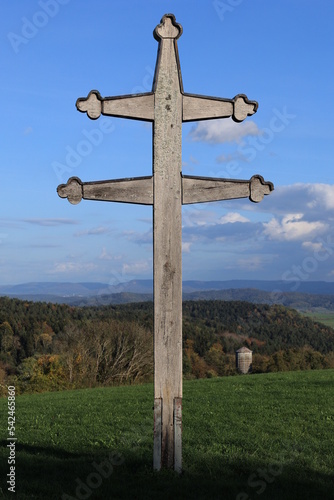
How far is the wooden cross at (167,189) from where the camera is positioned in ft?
21.5

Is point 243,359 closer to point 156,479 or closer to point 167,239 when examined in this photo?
point 156,479

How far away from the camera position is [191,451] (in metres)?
8.04

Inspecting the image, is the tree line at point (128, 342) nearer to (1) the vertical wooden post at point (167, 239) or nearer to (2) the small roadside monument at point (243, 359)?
(2) the small roadside monument at point (243, 359)

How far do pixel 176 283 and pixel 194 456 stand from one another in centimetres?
269

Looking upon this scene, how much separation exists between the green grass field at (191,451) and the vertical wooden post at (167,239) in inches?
26.7

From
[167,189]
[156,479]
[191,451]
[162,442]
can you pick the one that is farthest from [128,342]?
[167,189]

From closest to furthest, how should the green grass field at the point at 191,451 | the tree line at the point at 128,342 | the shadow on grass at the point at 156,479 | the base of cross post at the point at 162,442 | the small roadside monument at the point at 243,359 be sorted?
the shadow on grass at the point at 156,479, the green grass field at the point at 191,451, the base of cross post at the point at 162,442, the tree line at the point at 128,342, the small roadside monument at the point at 243,359

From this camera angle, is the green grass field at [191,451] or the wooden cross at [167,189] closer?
the green grass field at [191,451]

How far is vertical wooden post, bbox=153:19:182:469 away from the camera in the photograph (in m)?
6.56

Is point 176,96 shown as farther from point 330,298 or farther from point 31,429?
point 330,298

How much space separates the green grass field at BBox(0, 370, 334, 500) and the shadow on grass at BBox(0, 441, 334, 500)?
0.5 inches

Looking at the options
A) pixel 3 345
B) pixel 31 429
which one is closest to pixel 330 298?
pixel 3 345

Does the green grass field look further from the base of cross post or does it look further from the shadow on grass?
the base of cross post

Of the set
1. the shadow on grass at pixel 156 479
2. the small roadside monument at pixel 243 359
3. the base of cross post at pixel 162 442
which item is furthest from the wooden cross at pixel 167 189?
the small roadside monument at pixel 243 359
